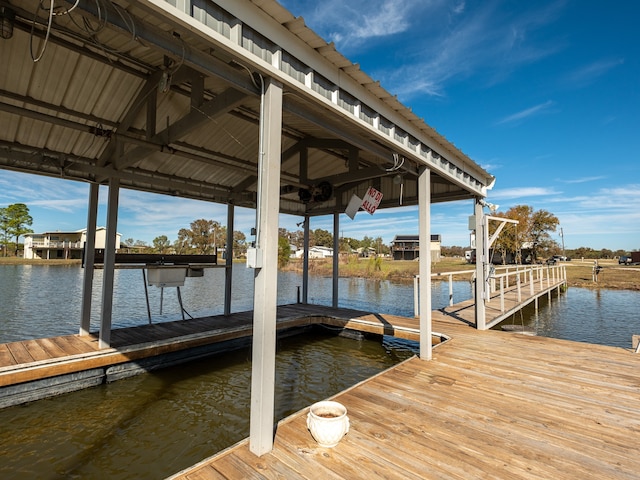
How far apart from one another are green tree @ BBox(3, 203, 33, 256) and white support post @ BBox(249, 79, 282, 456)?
50.7 metres

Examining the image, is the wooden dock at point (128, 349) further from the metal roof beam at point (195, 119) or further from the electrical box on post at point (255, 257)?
the electrical box on post at point (255, 257)

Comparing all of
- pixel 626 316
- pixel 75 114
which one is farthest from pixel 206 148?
pixel 626 316

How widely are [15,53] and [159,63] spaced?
1.30 metres

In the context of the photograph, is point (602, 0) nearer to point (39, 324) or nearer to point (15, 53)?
point (15, 53)

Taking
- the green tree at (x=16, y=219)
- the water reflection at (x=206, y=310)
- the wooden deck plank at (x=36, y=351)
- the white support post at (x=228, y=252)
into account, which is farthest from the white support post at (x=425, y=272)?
the green tree at (x=16, y=219)

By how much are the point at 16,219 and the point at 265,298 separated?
51245mm

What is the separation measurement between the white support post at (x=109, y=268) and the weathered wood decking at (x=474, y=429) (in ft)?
11.7

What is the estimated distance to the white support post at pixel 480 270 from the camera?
633cm

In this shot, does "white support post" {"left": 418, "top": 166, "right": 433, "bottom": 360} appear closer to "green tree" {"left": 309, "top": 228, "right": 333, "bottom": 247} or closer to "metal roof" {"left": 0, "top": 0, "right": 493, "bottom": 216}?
"metal roof" {"left": 0, "top": 0, "right": 493, "bottom": 216}

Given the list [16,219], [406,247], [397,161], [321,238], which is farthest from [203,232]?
[397,161]

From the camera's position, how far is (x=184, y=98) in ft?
13.9

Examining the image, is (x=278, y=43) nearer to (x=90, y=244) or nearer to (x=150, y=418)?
(x=150, y=418)

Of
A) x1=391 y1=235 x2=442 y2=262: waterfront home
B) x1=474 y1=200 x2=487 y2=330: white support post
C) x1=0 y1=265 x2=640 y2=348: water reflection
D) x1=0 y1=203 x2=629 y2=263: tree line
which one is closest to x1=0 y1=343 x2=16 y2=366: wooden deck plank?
x1=0 y1=265 x2=640 y2=348: water reflection

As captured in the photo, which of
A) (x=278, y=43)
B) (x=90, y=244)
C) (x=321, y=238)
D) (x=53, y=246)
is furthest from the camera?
(x=321, y=238)
